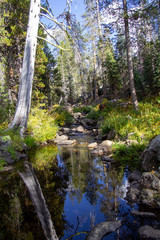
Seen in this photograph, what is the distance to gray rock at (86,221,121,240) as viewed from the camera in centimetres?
240

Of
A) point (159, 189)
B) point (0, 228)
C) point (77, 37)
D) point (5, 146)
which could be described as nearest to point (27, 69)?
point (77, 37)

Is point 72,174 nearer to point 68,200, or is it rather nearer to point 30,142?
point 68,200

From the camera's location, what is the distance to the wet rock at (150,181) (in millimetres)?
3507

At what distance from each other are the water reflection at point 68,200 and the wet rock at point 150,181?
0.53m

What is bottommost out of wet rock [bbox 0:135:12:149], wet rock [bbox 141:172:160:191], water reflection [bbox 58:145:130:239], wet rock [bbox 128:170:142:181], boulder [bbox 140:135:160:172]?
water reflection [bbox 58:145:130:239]

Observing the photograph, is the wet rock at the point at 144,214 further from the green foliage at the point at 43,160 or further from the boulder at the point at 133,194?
the green foliage at the point at 43,160

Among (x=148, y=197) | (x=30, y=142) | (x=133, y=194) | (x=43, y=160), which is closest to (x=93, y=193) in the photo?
(x=133, y=194)

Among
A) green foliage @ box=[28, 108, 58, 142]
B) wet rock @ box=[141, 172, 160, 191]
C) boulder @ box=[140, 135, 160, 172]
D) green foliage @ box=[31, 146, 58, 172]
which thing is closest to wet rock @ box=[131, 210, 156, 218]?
wet rock @ box=[141, 172, 160, 191]

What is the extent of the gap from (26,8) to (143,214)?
1344cm

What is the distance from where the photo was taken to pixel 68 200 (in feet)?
11.8

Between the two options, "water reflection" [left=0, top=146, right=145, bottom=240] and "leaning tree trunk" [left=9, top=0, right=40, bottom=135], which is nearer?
"water reflection" [left=0, top=146, right=145, bottom=240]

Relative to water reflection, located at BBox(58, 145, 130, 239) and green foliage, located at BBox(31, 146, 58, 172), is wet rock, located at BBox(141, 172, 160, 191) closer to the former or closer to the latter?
water reflection, located at BBox(58, 145, 130, 239)

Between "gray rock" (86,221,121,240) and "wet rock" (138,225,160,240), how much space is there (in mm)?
392

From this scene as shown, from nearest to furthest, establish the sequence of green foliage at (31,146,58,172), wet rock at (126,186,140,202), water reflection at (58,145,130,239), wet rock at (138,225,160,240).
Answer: wet rock at (138,225,160,240) < water reflection at (58,145,130,239) < wet rock at (126,186,140,202) < green foliage at (31,146,58,172)
